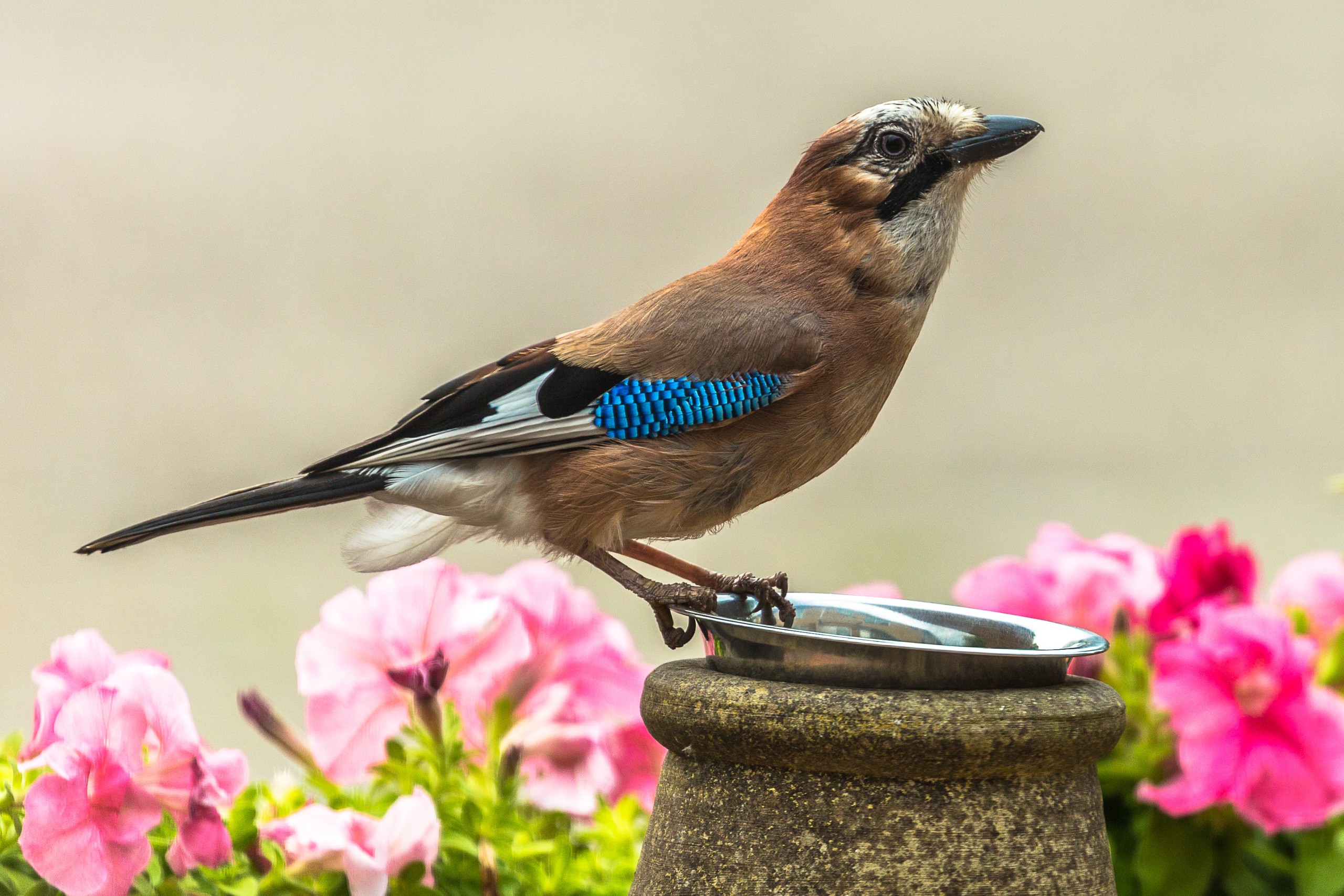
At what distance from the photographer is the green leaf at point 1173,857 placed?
6.17 ft

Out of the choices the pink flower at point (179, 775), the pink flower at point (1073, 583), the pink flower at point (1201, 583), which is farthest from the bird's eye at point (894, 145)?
the pink flower at point (179, 775)

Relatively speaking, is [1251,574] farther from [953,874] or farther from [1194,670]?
[953,874]

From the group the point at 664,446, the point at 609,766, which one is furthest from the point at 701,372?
the point at 609,766

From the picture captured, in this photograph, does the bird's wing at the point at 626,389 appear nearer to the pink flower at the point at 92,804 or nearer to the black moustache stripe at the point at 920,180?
the black moustache stripe at the point at 920,180

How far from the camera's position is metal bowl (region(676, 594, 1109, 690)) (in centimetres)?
137

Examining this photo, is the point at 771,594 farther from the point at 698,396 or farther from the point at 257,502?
the point at 257,502

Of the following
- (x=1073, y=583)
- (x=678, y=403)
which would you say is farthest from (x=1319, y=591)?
(x=678, y=403)

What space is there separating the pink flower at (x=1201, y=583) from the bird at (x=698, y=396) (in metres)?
0.59

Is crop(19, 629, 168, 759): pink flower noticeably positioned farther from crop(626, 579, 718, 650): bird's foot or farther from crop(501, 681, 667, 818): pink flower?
crop(626, 579, 718, 650): bird's foot

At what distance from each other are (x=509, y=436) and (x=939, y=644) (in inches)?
28.5

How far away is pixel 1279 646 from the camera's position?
5.91ft

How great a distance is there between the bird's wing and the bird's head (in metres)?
0.17

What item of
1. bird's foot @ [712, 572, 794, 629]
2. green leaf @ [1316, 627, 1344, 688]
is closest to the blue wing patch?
bird's foot @ [712, 572, 794, 629]

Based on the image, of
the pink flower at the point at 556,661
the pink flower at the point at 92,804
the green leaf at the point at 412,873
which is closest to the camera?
the pink flower at the point at 92,804
